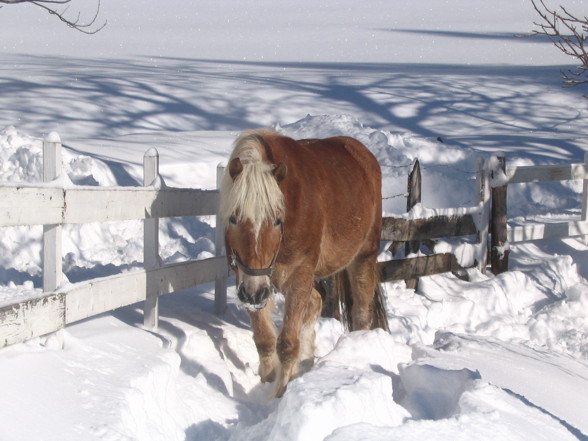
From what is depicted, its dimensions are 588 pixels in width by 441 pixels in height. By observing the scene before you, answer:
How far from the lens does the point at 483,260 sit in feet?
31.4

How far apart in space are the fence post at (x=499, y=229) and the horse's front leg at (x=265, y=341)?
4.66 metres

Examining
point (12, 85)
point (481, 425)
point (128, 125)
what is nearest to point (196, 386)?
point (481, 425)

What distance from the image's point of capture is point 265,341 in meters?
5.51

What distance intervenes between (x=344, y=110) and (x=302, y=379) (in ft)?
54.1

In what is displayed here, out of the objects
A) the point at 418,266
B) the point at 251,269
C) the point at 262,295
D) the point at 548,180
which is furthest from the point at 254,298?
the point at 548,180

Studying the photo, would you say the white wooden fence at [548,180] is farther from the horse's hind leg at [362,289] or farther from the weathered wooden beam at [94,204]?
the weathered wooden beam at [94,204]

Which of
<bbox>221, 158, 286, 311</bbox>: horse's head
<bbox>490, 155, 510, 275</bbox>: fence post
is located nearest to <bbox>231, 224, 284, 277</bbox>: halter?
<bbox>221, 158, 286, 311</bbox>: horse's head

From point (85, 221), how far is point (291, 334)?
4.97 feet

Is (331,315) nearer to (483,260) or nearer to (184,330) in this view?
(184,330)

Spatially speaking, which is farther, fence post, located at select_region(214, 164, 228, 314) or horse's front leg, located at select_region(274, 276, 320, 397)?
fence post, located at select_region(214, 164, 228, 314)

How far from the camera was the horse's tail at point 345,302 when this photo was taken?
280 inches

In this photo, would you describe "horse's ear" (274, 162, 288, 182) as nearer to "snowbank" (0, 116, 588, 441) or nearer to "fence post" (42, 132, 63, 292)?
"snowbank" (0, 116, 588, 441)

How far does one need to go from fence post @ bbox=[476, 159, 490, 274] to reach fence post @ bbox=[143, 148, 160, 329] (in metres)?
4.83

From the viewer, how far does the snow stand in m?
3.90
